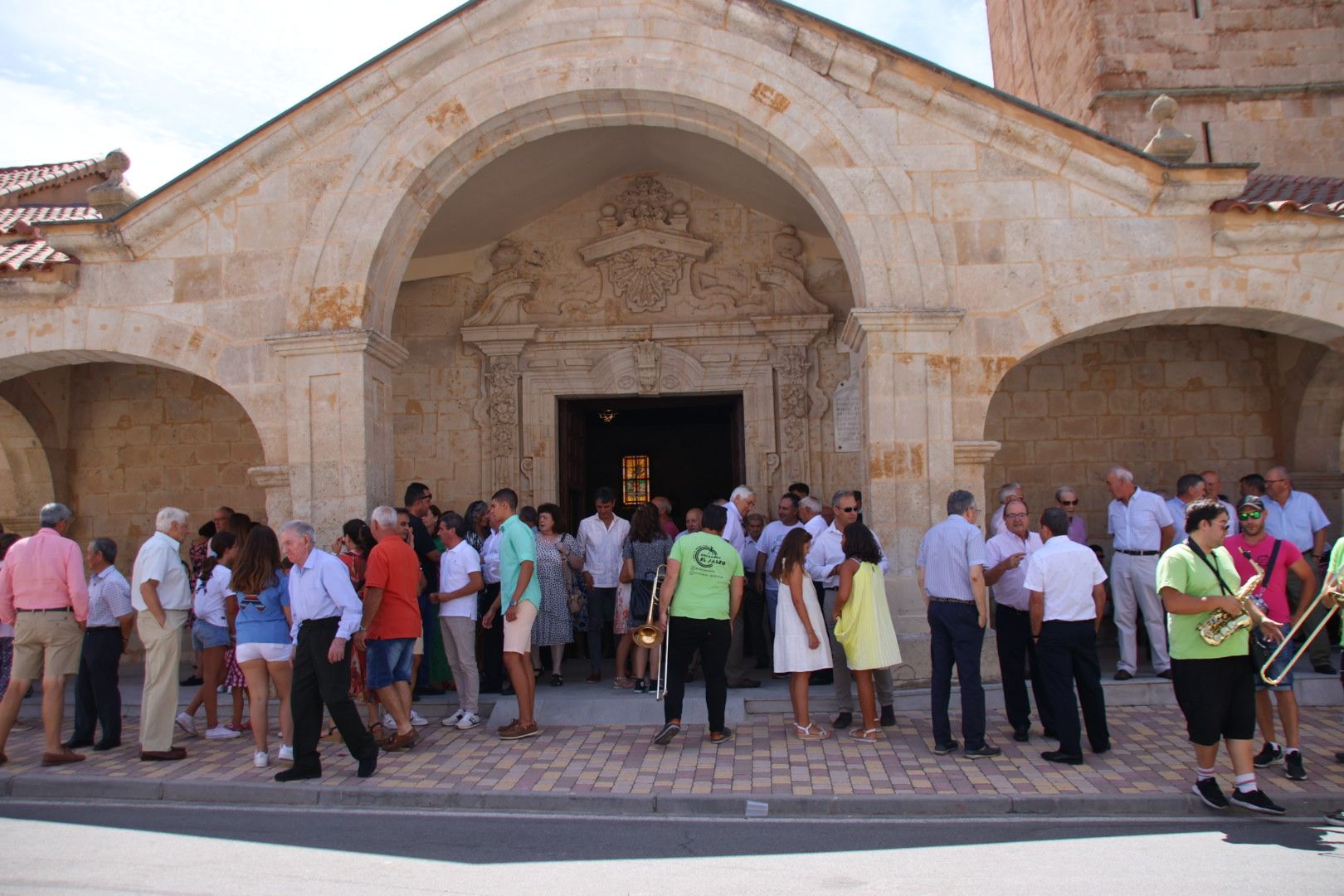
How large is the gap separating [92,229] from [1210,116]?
12.8 meters

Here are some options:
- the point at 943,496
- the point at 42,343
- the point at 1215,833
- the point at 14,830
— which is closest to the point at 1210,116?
the point at 943,496

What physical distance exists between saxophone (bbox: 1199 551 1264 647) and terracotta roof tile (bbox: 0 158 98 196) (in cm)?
1582

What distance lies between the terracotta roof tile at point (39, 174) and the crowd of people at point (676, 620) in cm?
888

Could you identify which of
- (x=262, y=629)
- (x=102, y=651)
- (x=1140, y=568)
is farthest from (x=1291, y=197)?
(x=102, y=651)

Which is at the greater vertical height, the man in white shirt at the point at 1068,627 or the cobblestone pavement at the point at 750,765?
the man in white shirt at the point at 1068,627

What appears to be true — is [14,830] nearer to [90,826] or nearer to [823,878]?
[90,826]

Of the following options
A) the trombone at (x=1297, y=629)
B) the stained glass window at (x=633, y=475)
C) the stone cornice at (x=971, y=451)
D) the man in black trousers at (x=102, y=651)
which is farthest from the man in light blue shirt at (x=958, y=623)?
the stained glass window at (x=633, y=475)

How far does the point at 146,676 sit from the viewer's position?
22.3 feet

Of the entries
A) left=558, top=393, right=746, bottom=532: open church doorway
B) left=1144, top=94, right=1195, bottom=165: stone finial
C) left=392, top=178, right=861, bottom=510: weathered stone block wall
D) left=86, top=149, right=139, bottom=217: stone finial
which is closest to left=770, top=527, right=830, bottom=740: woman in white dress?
left=392, top=178, right=861, bottom=510: weathered stone block wall

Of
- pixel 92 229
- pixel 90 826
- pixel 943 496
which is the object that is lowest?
pixel 90 826

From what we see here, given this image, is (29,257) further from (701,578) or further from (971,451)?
(971,451)

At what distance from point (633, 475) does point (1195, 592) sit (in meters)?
14.0

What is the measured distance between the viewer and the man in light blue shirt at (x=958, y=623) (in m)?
6.43

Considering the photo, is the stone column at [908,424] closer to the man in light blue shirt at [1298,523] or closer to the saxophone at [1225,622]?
the man in light blue shirt at [1298,523]
